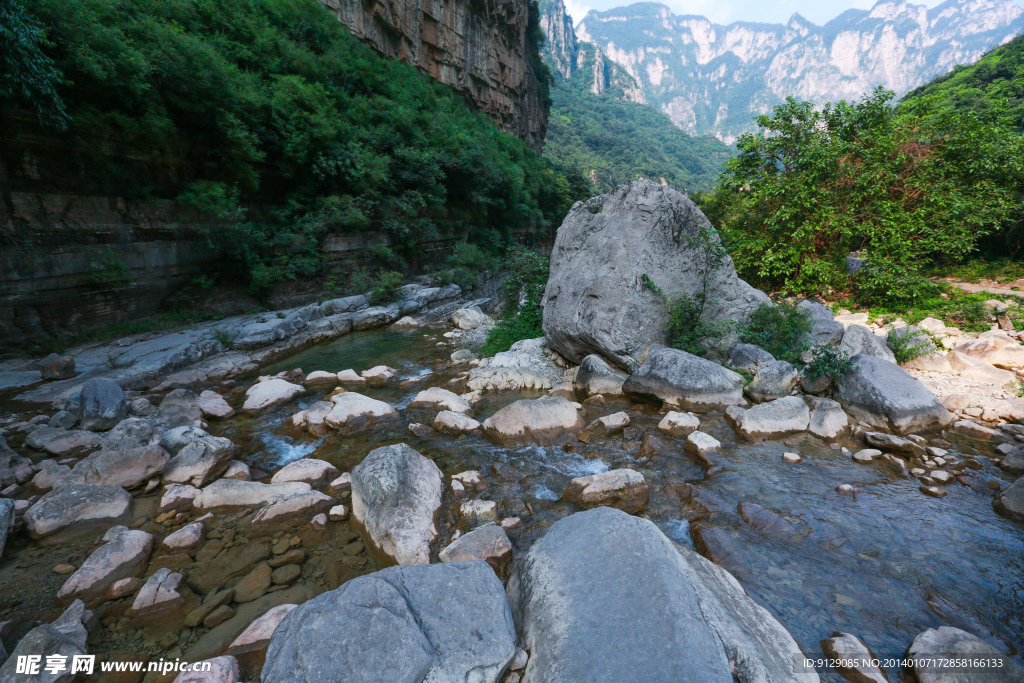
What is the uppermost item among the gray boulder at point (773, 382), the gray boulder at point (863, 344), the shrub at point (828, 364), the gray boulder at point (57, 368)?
the gray boulder at point (863, 344)

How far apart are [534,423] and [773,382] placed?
3.86 m

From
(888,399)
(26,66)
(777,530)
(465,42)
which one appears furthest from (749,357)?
(465,42)

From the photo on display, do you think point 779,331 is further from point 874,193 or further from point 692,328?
point 874,193

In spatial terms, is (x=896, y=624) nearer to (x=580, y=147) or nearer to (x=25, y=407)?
(x=25, y=407)

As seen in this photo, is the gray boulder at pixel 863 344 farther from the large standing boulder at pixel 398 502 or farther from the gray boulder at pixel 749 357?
the large standing boulder at pixel 398 502

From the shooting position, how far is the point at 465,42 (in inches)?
1019

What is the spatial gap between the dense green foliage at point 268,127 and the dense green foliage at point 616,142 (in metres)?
29.4

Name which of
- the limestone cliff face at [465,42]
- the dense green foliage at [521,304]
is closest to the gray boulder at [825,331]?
the dense green foliage at [521,304]

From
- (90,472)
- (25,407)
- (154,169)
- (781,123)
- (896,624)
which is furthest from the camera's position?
(781,123)

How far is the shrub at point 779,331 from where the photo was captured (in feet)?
23.0

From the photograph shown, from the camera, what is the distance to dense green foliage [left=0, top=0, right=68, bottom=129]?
20.4ft

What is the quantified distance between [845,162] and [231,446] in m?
14.7

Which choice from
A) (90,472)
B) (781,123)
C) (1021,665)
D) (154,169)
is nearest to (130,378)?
(90,472)

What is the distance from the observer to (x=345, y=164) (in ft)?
45.1
